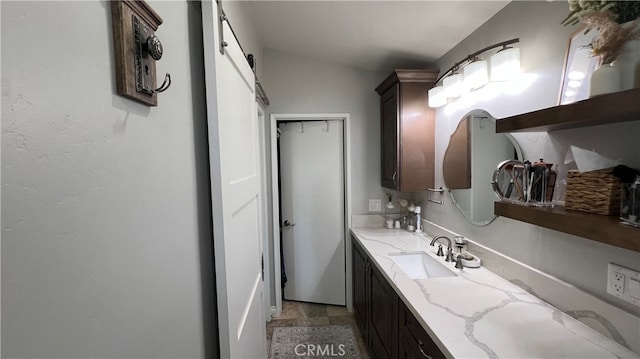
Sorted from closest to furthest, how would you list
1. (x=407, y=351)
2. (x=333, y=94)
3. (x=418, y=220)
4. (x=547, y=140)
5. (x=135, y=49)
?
(x=135, y=49)
(x=547, y=140)
(x=407, y=351)
(x=418, y=220)
(x=333, y=94)

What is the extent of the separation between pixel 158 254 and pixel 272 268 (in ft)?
7.31

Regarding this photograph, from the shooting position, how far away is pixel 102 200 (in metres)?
0.46

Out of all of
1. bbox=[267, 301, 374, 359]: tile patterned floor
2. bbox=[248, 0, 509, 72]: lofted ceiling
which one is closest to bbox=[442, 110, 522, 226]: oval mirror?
bbox=[248, 0, 509, 72]: lofted ceiling

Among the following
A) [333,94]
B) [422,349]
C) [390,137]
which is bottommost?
[422,349]

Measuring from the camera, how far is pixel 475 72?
159 centimetres

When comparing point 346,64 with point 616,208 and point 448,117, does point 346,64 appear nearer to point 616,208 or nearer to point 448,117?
point 448,117

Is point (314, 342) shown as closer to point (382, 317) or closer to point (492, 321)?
point (382, 317)

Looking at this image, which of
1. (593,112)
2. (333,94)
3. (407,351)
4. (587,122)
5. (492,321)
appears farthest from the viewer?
(333,94)

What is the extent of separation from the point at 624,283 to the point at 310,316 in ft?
7.85

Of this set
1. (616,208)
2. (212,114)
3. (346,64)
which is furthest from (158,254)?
(346,64)

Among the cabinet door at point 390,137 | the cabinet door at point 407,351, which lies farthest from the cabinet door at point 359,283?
the cabinet door at point 407,351

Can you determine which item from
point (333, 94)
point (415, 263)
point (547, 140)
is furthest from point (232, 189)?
point (333, 94)

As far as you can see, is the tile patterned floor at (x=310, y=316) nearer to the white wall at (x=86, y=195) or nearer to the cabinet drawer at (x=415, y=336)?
the cabinet drawer at (x=415, y=336)

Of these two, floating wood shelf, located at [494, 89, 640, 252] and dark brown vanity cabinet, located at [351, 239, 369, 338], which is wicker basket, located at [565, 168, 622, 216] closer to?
floating wood shelf, located at [494, 89, 640, 252]
